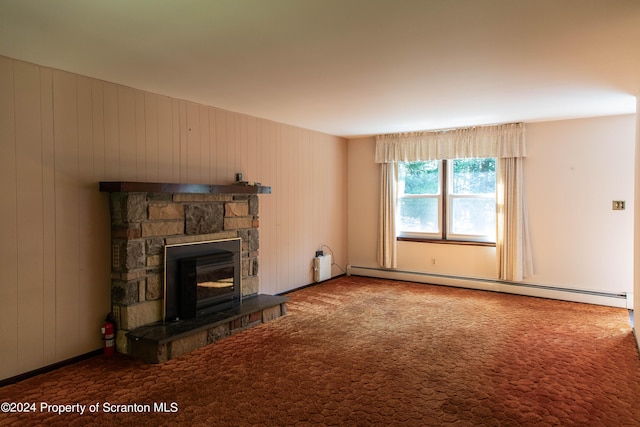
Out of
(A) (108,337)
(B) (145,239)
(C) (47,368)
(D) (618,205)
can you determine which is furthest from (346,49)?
(D) (618,205)

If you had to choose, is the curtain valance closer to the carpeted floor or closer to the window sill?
the window sill

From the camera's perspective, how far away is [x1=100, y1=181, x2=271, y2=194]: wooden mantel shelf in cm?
332

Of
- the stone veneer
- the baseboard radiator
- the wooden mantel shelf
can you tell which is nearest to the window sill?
the baseboard radiator

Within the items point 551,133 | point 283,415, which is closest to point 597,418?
point 283,415

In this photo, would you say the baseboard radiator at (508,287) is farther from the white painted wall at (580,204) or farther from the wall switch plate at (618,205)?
the wall switch plate at (618,205)

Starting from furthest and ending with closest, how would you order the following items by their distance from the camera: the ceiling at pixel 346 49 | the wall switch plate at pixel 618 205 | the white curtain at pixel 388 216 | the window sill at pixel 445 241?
the white curtain at pixel 388 216 → the window sill at pixel 445 241 → the wall switch plate at pixel 618 205 → the ceiling at pixel 346 49

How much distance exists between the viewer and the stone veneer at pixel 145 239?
11.3ft

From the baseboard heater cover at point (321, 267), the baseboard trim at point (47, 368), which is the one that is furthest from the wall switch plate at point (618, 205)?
the baseboard trim at point (47, 368)

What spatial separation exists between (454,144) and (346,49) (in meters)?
3.72

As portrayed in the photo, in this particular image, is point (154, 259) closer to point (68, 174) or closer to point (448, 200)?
point (68, 174)

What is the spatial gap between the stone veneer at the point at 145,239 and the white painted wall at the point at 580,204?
412cm

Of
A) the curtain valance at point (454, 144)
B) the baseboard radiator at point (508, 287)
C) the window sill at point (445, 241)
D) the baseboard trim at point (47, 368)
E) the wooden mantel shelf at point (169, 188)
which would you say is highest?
the curtain valance at point (454, 144)

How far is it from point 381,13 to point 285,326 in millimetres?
3135

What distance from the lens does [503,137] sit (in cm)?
561
